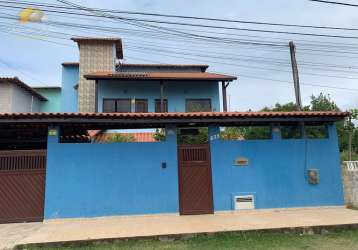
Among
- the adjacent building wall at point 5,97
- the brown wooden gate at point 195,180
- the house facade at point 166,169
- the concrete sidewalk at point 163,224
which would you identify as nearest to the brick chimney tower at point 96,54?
the adjacent building wall at point 5,97

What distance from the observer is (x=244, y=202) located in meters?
10.2

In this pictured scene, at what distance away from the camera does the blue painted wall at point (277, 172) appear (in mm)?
10258

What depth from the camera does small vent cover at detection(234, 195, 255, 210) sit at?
10148 mm

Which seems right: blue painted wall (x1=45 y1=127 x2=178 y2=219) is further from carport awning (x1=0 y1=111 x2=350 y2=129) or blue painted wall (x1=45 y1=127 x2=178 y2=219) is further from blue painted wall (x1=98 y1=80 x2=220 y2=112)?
blue painted wall (x1=98 y1=80 x2=220 y2=112)

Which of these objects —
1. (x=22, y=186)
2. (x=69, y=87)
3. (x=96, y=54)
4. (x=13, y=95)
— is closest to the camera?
(x=22, y=186)

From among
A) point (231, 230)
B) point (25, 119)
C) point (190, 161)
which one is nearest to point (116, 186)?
point (190, 161)

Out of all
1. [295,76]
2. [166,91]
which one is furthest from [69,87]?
[295,76]

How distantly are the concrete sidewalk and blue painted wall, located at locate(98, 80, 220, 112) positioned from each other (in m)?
9.95

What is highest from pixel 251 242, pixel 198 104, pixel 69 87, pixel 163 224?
pixel 69 87

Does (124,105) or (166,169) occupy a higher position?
(124,105)

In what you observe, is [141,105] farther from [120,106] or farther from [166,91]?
[166,91]

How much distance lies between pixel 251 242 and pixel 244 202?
315 cm

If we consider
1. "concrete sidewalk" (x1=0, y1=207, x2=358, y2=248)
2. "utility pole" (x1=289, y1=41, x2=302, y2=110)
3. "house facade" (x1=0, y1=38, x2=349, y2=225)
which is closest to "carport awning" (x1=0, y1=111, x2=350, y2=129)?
"house facade" (x1=0, y1=38, x2=349, y2=225)

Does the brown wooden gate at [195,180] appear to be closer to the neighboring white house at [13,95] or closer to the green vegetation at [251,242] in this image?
the green vegetation at [251,242]
